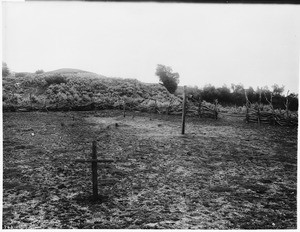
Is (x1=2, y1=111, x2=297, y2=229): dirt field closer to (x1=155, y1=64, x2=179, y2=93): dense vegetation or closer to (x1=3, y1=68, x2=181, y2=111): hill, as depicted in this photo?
(x1=3, y1=68, x2=181, y2=111): hill

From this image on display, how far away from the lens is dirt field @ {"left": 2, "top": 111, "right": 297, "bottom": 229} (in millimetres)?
4566

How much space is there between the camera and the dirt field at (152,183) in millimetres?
4566

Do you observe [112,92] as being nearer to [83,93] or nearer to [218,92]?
[83,93]

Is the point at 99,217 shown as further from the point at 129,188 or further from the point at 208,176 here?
the point at 208,176

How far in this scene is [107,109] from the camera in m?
22.0

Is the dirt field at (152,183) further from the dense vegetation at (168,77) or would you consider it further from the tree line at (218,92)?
the dense vegetation at (168,77)

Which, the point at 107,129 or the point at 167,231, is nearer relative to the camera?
the point at 167,231

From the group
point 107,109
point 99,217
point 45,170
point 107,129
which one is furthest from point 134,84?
point 99,217

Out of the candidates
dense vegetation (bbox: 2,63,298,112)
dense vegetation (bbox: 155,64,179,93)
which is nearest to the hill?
dense vegetation (bbox: 2,63,298,112)

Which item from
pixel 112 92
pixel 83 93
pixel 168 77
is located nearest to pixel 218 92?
pixel 168 77

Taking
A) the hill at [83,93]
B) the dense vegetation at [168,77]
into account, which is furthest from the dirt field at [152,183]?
the dense vegetation at [168,77]

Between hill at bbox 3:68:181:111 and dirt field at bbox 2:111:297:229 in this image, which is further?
hill at bbox 3:68:181:111

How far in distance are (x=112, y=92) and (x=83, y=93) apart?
11.2 ft

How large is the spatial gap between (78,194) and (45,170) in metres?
1.84
